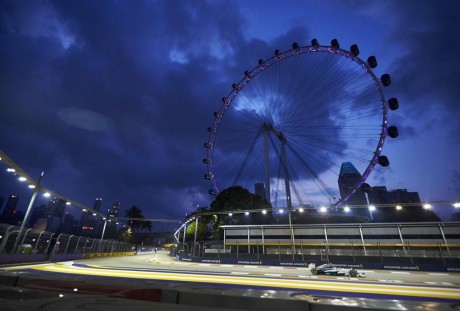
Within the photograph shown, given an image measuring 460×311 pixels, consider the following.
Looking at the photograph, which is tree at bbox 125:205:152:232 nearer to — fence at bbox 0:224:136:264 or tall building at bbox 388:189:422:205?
fence at bbox 0:224:136:264

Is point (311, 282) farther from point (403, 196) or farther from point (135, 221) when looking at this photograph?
point (403, 196)

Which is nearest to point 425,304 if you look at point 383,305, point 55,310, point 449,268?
point 383,305

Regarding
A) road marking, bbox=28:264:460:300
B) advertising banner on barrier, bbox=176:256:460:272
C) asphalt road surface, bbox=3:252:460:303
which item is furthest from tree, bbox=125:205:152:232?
road marking, bbox=28:264:460:300

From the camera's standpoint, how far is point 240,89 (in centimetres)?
5356

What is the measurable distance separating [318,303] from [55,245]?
30939 millimetres

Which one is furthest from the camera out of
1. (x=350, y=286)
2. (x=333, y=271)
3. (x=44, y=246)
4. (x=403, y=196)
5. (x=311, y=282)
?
(x=403, y=196)

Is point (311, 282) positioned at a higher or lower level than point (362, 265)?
lower

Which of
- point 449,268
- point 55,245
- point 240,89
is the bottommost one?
point 449,268

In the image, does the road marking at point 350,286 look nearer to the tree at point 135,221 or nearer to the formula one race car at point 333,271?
the formula one race car at point 333,271

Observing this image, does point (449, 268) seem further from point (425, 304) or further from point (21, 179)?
point (21, 179)

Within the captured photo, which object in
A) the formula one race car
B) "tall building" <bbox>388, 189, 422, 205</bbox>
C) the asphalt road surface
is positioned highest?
"tall building" <bbox>388, 189, 422, 205</bbox>

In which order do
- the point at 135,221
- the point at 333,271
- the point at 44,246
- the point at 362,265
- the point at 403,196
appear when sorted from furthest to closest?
the point at 403,196, the point at 135,221, the point at 362,265, the point at 44,246, the point at 333,271

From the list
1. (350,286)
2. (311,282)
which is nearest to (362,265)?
(311,282)

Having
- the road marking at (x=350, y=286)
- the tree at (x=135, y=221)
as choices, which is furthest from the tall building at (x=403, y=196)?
the road marking at (x=350, y=286)
